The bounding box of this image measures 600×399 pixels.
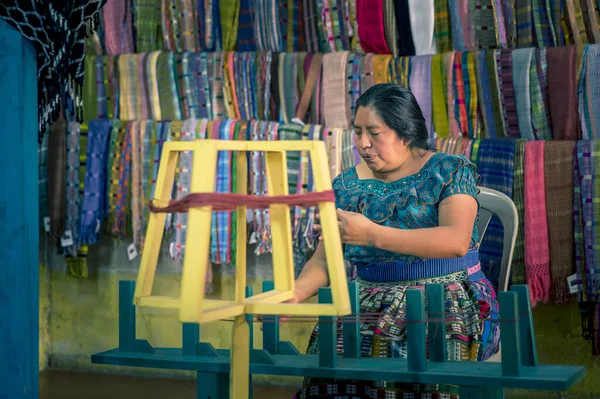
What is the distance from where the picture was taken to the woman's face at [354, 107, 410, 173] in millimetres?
2643

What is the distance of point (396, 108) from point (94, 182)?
247 centimetres

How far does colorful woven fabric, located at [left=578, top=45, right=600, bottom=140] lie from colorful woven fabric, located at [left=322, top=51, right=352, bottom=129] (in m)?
1.10

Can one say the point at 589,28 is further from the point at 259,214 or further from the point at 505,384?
the point at 505,384

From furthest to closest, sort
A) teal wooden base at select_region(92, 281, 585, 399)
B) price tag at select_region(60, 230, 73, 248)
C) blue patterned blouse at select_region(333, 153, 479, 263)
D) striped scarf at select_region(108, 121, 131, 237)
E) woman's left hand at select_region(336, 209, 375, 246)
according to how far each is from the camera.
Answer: price tag at select_region(60, 230, 73, 248)
striped scarf at select_region(108, 121, 131, 237)
blue patterned blouse at select_region(333, 153, 479, 263)
woman's left hand at select_region(336, 209, 375, 246)
teal wooden base at select_region(92, 281, 585, 399)

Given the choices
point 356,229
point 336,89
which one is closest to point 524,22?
point 336,89

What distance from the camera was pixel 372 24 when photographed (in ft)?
14.0

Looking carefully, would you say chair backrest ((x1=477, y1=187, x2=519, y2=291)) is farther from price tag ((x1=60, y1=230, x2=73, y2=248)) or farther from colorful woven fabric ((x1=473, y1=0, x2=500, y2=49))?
price tag ((x1=60, y1=230, x2=73, y2=248))

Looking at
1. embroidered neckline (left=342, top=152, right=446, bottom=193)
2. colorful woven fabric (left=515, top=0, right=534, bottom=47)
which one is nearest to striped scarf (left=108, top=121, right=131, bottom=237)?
colorful woven fabric (left=515, top=0, right=534, bottom=47)

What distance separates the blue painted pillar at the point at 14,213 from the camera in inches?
107

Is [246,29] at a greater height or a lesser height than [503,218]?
greater

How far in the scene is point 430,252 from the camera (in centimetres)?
242

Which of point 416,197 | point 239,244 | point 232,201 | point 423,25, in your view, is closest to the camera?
point 232,201

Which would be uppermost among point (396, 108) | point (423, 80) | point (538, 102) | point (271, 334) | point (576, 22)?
point (576, 22)

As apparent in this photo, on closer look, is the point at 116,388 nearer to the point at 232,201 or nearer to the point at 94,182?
the point at 94,182
